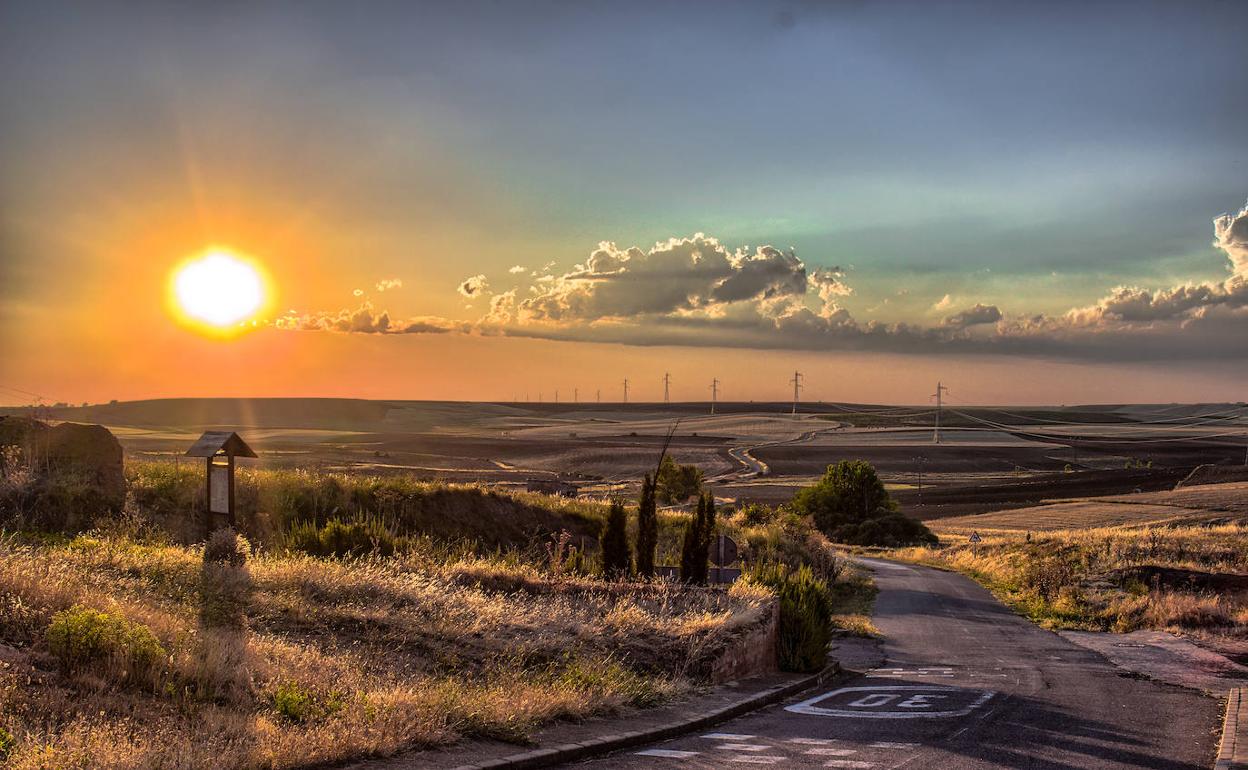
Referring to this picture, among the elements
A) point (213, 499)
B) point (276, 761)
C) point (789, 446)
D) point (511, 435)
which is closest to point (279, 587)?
point (213, 499)

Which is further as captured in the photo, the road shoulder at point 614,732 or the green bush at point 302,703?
the green bush at point 302,703

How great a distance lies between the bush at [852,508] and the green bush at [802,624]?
182ft

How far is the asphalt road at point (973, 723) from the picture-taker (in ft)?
35.7

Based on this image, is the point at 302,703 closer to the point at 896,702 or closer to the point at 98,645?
the point at 98,645

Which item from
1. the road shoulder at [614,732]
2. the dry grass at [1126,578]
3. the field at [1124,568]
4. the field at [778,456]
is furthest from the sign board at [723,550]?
the field at [778,456]

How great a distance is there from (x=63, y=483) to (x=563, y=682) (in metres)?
13.8

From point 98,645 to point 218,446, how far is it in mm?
8357

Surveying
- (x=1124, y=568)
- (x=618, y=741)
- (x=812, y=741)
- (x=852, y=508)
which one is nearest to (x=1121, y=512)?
(x=852, y=508)

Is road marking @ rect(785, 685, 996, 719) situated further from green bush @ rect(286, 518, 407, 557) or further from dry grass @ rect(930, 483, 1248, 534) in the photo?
Answer: dry grass @ rect(930, 483, 1248, 534)

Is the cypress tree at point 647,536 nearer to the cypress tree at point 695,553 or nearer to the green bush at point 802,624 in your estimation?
the cypress tree at point 695,553

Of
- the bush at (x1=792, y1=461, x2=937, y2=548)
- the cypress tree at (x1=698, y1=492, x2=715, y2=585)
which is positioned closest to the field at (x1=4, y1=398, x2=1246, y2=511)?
the bush at (x1=792, y1=461, x2=937, y2=548)

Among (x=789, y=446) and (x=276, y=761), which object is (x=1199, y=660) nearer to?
(x=276, y=761)

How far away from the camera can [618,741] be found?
1065 cm

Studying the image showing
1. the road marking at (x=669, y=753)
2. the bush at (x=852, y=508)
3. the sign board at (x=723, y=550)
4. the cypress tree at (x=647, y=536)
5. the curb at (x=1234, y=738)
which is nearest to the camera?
the road marking at (x=669, y=753)
